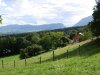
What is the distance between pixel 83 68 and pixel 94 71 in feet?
5.61

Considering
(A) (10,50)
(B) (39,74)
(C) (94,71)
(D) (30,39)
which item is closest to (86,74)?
(C) (94,71)

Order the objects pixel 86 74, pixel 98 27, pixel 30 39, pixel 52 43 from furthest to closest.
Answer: pixel 30 39
pixel 52 43
pixel 98 27
pixel 86 74

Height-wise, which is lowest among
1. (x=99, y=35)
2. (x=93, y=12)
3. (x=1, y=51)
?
(x=1, y=51)

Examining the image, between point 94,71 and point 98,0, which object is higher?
point 98,0

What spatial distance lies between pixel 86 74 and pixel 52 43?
150 m

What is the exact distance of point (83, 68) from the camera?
71.4 feet

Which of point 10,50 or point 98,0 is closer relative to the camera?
point 98,0

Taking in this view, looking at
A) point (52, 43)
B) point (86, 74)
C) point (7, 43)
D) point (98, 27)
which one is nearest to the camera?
point (86, 74)

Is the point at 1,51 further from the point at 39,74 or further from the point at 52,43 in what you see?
the point at 39,74

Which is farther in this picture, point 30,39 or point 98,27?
point 30,39

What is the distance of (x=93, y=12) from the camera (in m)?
77.6

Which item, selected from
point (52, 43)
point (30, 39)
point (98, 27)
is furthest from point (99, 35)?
point (30, 39)

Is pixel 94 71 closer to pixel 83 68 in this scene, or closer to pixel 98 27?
pixel 83 68

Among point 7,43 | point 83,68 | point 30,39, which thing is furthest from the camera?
point 30,39
